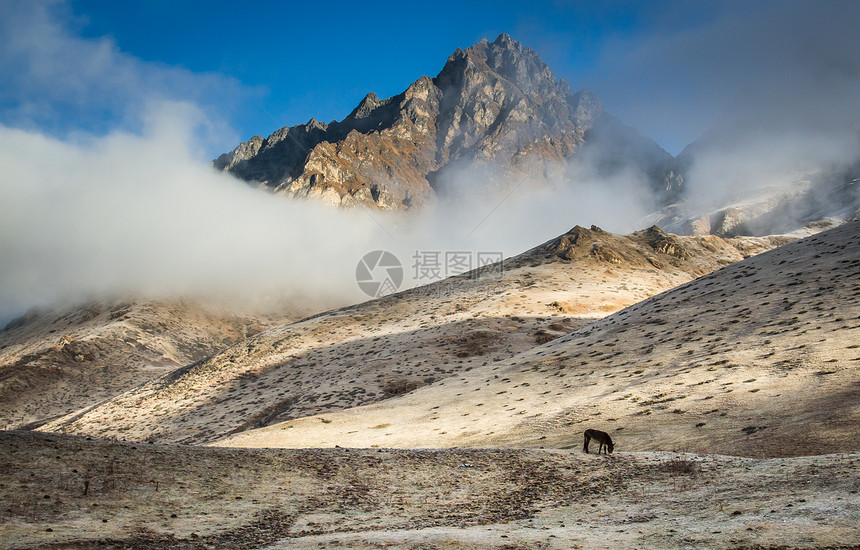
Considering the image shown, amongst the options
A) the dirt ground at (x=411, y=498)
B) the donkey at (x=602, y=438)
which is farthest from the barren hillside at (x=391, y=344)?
the dirt ground at (x=411, y=498)

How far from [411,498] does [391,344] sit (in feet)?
108

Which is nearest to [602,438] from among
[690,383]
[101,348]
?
[690,383]

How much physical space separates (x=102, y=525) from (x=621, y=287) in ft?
Result: 174

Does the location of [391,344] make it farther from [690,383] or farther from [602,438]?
[602,438]

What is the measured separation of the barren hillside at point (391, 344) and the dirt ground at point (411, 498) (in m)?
20.4

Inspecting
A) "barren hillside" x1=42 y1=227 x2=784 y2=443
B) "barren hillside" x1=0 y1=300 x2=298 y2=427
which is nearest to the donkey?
"barren hillside" x1=42 y1=227 x2=784 y2=443

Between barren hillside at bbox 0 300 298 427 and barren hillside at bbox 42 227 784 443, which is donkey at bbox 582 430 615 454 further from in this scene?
barren hillside at bbox 0 300 298 427

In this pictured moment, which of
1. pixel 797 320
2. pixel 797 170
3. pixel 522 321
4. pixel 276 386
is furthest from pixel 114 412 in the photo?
pixel 797 170

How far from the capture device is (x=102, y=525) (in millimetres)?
9586

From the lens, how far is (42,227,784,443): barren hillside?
37500mm

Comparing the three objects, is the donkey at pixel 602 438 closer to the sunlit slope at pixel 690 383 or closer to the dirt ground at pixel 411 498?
the dirt ground at pixel 411 498

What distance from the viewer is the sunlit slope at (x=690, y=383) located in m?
15.4

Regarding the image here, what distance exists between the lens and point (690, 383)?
66.3 feet

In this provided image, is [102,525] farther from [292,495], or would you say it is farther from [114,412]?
[114,412]
